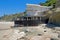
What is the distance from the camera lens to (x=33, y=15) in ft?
134

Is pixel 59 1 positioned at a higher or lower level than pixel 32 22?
higher

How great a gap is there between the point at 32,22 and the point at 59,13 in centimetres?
1296

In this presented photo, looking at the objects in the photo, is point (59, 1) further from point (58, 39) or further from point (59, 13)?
point (58, 39)

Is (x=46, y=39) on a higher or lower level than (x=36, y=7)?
lower

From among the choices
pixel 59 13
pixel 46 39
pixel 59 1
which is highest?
pixel 59 1

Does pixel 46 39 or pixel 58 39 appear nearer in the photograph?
pixel 58 39

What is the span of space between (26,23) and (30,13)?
394 inches

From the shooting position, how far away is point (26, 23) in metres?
32.3

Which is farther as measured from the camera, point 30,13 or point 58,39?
point 30,13

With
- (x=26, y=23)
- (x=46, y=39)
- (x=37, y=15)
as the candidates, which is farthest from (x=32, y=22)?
(x=46, y=39)

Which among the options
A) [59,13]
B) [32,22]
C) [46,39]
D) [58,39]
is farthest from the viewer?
[32,22]

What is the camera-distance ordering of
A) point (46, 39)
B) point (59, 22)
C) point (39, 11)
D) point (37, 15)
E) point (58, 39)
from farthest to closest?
point (39, 11)
point (37, 15)
point (59, 22)
point (46, 39)
point (58, 39)

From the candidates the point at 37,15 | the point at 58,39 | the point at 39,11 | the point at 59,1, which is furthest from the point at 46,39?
the point at 39,11

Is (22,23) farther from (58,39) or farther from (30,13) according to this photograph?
(58,39)
